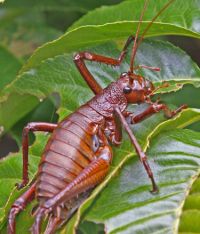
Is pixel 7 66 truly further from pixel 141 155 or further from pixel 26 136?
pixel 141 155

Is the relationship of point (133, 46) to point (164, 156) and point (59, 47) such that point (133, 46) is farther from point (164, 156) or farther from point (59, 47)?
point (164, 156)

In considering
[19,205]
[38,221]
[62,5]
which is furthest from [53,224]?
[62,5]

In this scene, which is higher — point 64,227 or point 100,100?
point 100,100

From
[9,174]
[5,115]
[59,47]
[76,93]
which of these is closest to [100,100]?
[76,93]

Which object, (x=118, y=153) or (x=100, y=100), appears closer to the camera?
(x=118, y=153)

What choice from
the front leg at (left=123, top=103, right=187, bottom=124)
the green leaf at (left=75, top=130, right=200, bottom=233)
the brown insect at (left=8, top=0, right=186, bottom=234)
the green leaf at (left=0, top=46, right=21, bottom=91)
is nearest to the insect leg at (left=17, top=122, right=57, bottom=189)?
the brown insect at (left=8, top=0, right=186, bottom=234)

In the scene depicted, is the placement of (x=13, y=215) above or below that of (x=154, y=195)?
above

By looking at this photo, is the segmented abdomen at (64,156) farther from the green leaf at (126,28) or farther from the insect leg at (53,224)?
the green leaf at (126,28)
